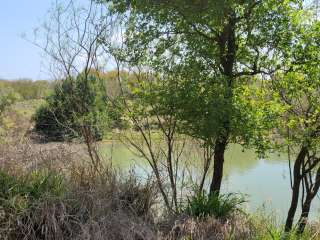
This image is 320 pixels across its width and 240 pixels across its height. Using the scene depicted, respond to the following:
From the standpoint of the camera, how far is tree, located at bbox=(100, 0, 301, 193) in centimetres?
554

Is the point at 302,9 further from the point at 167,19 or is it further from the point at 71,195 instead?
the point at 71,195

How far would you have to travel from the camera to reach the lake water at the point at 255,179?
901cm

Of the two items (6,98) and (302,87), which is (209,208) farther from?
(6,98)

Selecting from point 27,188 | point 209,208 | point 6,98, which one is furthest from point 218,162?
point 6,98

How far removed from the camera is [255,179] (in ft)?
42.7

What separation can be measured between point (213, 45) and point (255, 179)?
7642 mm

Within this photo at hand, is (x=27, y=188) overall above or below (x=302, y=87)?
below

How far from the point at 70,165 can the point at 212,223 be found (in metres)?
2.02

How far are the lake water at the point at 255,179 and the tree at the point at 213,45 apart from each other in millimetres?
1964

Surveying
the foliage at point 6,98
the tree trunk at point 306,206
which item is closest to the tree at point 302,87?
the tree trunk at point 306,206

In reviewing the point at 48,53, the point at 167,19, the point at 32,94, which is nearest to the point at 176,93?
the point at 167,19

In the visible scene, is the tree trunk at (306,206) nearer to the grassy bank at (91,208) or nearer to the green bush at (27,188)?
the grassy bank at (91,208)

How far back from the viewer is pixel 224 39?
246 inches

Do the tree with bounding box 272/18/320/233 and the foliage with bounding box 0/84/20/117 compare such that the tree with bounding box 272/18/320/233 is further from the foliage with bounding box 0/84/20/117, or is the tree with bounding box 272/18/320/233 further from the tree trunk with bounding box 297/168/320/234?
the foliage with bounding box 0/84/20/117
